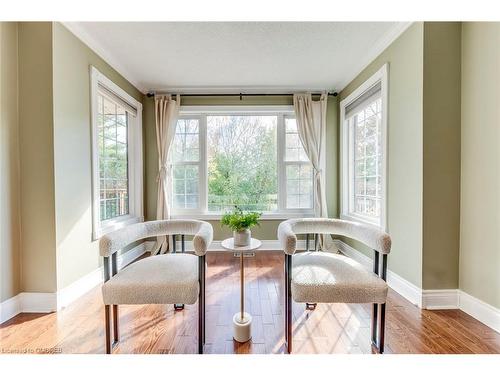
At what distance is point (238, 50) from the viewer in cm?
239

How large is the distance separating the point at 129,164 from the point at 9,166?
1.49 m

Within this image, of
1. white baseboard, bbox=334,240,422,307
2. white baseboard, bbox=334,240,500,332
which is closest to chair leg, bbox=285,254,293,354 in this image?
white baseboard, bbox=334,240,422,307

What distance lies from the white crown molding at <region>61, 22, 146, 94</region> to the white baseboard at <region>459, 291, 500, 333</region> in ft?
12.6

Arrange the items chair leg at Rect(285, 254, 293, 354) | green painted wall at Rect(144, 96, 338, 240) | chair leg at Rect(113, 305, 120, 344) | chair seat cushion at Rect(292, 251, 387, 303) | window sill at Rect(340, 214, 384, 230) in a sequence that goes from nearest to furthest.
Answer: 1. chair seat cushion at Rect(292, 251, 387, 303)
2. chair leg at Rect(285, 254, 293, 354)
3. chair leg at Rect(113, 305, 120, 344)
4. window sill at Rect(340, 214, 384, 230)
5. green painted wall at Rect(144, 96, 338, 240)

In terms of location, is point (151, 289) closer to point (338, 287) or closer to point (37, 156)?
point (338, 287)

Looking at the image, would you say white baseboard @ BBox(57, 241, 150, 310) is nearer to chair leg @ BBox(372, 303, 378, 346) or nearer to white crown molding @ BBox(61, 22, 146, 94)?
white crown molding @ BBox(61, 22, 146, 94)

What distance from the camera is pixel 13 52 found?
1817 mm

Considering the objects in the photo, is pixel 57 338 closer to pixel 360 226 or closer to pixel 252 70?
pixel 360 226

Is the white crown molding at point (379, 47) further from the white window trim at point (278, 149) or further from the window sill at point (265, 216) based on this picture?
the window sill at point (265, 216)

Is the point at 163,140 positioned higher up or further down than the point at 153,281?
higher up

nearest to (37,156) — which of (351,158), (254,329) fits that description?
(254,329)

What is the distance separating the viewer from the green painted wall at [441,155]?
1871 millimetres

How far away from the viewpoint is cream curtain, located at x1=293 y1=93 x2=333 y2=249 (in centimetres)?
336
